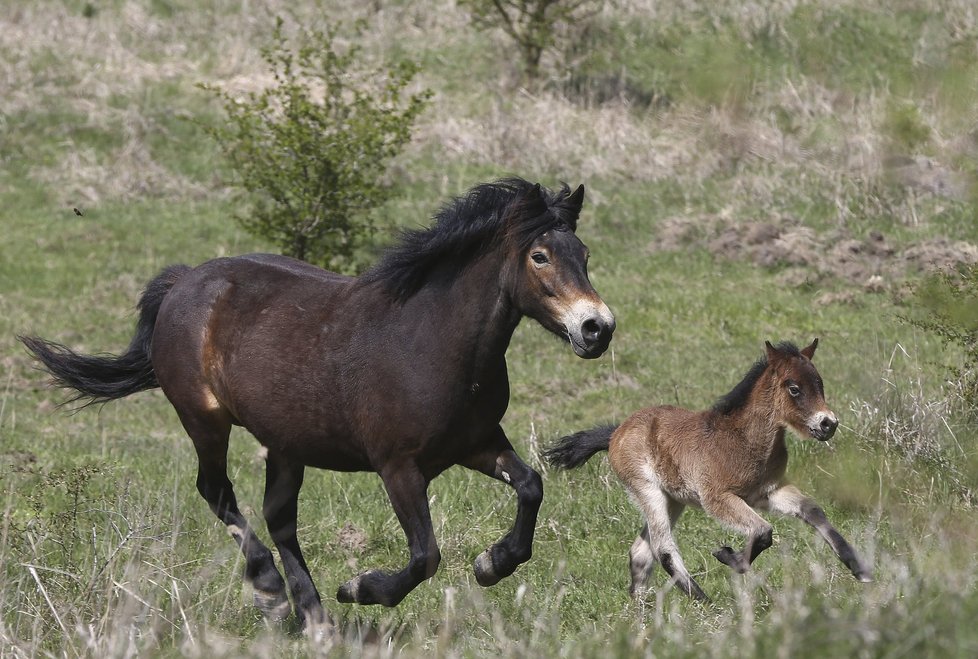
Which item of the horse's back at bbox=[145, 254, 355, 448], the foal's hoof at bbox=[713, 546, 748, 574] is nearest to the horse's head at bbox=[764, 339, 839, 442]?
the foal's hoof at bbox=[713, 546, 748, 574]

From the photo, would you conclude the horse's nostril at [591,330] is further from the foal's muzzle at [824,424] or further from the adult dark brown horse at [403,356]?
the foal's muzzle at [824,424]

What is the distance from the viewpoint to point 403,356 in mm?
6559

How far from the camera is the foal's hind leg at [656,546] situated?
7141 mm

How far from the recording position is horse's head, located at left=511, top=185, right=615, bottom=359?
583 cm

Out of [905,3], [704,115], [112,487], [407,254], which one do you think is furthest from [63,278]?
[905,3]

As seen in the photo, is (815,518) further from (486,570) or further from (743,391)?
(486,570)

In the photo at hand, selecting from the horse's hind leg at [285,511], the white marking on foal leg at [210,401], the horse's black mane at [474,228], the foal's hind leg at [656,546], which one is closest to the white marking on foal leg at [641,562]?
the foal's hind leg at [656,546]

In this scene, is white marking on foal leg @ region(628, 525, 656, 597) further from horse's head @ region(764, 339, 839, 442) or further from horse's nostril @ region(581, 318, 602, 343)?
horse's nostril @ region(581, 318, 602, 343)

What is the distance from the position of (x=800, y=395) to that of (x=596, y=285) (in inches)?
389

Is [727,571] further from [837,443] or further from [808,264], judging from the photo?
[808,264]

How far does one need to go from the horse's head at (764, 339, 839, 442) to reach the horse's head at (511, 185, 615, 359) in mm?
1725

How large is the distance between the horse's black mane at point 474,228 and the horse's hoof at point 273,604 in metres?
1.77

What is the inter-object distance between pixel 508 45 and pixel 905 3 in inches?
311

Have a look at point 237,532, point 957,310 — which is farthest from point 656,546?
point 957,310
